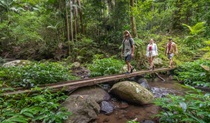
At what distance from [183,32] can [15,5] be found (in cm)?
1943

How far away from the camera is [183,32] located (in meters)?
17.2

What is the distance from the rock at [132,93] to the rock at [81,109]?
1662 mm

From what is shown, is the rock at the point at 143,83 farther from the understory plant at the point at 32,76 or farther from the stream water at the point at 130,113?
the understory plant at the point at 32,76

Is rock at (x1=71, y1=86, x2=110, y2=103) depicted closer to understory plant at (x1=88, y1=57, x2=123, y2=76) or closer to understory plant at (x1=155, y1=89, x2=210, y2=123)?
understory plant at (x1=88, y1=57, x2=123, y2=76)

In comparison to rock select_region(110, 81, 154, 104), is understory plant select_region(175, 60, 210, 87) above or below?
above

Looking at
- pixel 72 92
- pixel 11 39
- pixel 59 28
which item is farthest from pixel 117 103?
pixel 11 39

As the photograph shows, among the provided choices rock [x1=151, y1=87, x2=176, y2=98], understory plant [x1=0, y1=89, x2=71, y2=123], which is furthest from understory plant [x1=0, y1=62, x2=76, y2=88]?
rock [x1=151, y1=87, x2=176, y2=98]

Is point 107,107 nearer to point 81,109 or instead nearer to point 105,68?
point 81,109

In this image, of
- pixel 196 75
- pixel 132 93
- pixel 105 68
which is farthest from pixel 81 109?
pixel 196 75

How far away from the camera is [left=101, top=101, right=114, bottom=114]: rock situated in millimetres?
5519

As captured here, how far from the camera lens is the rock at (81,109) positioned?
13.8ft

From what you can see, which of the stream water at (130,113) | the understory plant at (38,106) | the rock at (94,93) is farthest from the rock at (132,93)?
the understory plant at (38,106)

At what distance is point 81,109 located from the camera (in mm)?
4457

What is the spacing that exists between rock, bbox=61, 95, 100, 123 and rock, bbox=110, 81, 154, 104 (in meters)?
1.66
